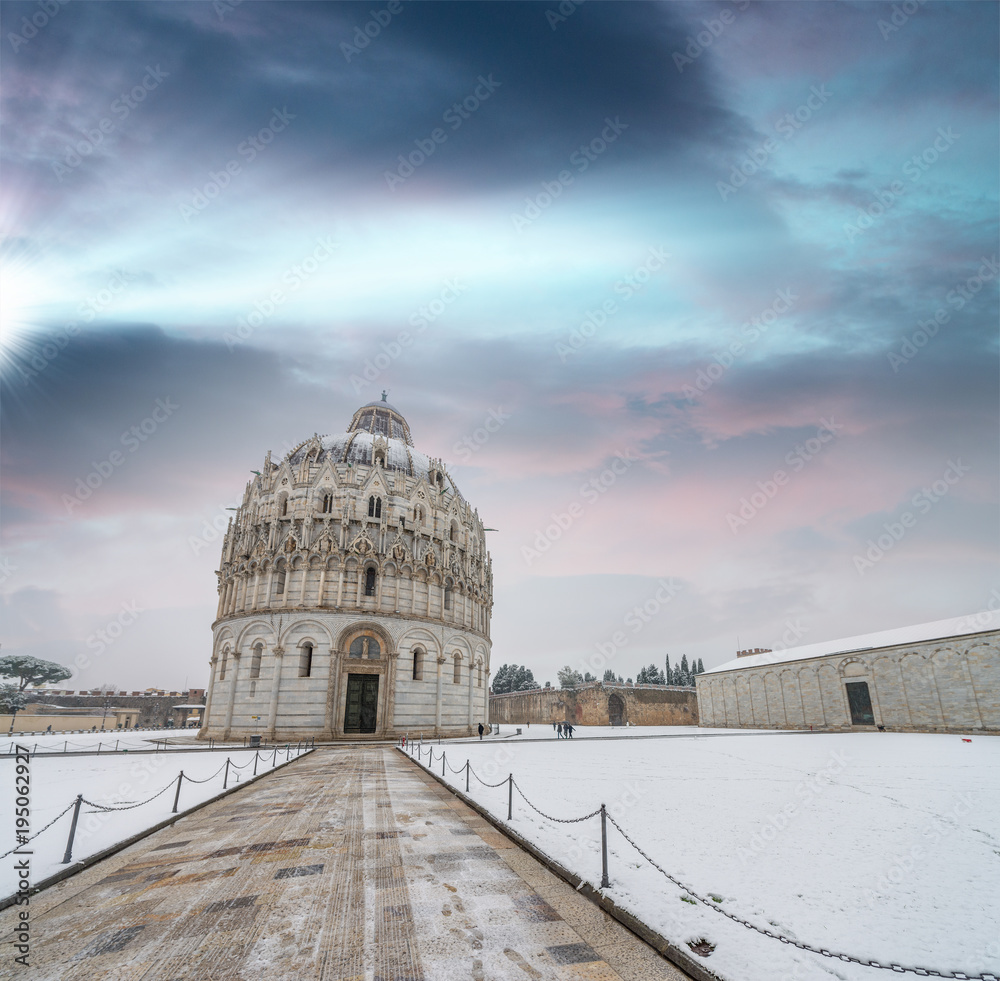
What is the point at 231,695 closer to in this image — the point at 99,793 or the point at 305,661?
the point at 305,661

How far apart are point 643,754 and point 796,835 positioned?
17.5m

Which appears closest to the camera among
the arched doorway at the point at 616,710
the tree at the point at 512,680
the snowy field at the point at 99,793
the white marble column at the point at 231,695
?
the snowy field at the point at 99,793

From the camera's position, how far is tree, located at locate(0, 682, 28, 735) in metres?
63.0

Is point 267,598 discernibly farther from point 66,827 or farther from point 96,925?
A: point 96,925

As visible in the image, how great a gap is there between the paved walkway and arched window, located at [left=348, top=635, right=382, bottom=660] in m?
25.0

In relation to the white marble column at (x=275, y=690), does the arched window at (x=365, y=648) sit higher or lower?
higher

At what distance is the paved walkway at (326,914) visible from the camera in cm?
539

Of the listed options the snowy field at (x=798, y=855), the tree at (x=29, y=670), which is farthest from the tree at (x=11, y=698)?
the snowy field at (x=798, y=855)

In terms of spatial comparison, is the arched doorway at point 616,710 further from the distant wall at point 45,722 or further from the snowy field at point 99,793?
the distant wall at point 45,722

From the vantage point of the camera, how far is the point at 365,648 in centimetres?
3600

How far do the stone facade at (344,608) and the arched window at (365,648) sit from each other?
68 mm

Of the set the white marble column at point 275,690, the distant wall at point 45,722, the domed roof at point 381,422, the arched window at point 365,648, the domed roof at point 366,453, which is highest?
the domed roof at point 381,422

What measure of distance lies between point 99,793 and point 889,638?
54.9 m

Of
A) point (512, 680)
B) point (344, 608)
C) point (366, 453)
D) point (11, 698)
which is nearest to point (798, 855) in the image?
point (344, 608)
